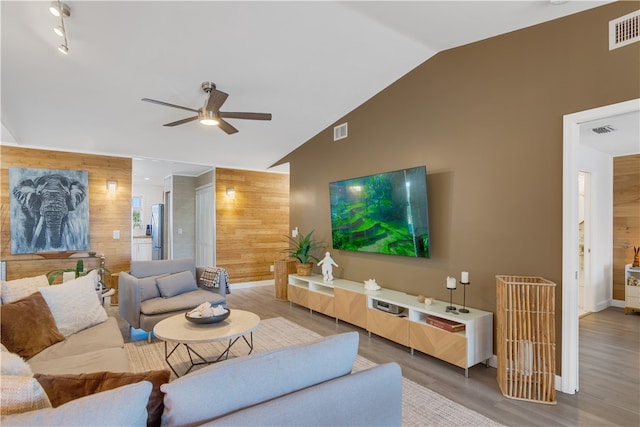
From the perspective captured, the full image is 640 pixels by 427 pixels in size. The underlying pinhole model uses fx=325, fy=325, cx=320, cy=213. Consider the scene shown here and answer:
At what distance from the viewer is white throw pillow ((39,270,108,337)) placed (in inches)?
105

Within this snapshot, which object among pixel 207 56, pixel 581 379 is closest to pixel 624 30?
pixel 581 379

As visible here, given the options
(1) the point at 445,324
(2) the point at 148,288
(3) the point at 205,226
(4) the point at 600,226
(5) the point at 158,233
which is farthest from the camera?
(5) the point at 158,233

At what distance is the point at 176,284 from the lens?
4184 millimetres

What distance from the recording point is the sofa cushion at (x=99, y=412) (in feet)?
2.99

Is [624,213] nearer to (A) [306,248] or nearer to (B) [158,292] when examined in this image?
(A) [306,248]

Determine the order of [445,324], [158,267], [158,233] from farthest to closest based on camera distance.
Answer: [158,233]
[158,267]
[445,324]

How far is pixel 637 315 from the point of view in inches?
184

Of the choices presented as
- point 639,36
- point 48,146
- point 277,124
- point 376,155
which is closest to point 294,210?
point 277,124

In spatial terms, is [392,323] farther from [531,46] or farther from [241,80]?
[241,80]

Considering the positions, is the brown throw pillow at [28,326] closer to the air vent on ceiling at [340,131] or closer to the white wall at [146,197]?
the air vent on ceiling at [340,131]

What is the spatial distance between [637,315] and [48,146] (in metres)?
9.07

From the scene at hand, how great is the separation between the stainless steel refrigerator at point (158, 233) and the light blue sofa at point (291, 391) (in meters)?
7.69

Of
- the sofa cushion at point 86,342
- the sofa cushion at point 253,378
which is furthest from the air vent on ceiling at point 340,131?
the sofa cushion at point 253,378

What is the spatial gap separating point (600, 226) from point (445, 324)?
149 inches
